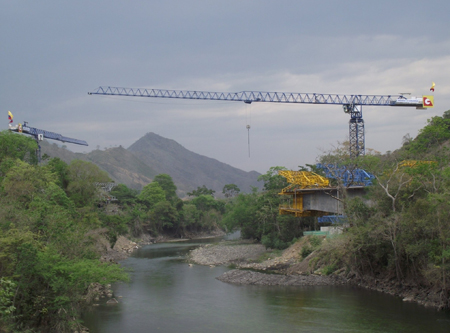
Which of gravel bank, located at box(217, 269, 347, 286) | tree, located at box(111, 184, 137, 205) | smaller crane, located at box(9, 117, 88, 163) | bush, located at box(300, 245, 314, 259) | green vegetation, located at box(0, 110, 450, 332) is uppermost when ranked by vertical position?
smaller crane, located at box(9, 117, 88, 163)

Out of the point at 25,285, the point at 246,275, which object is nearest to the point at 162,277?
the point at 246,275

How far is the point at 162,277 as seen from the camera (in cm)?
3606

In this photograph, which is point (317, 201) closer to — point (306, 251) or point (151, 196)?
point (306, 251)

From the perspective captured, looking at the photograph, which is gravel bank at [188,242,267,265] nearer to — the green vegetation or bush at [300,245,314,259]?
the green vegetation

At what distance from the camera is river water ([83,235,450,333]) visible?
2183cm

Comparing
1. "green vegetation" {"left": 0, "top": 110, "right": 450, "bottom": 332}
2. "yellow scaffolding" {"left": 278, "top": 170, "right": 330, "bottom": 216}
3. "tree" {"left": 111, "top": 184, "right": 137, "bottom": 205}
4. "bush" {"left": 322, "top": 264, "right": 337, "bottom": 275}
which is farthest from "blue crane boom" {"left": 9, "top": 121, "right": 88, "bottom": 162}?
"bush" {"left": 322, "top": 264, "right": 337, "bottom": 275}

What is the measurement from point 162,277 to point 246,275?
23.7 ft

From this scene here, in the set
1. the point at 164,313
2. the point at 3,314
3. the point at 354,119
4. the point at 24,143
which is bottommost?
the point at 164,313

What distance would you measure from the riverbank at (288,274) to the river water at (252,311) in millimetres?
923

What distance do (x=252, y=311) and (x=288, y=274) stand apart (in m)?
11.3

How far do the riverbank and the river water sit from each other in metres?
0.92

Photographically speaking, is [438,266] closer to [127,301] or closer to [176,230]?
[127,301]

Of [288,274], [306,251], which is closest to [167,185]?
[306,251]

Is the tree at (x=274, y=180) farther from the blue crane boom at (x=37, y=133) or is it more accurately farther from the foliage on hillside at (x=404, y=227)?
the blue crane boom at (x=37, y=133)
